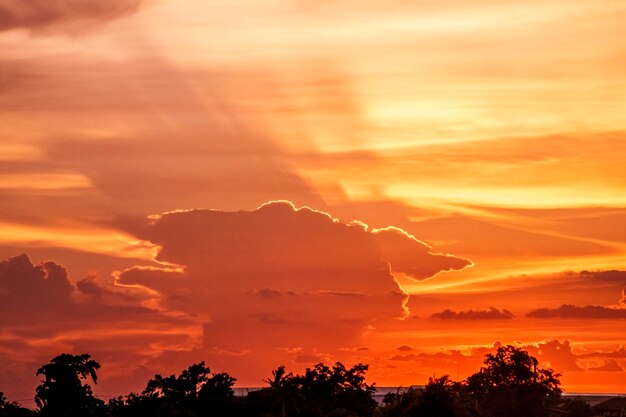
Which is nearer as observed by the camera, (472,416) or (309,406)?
(472,416)

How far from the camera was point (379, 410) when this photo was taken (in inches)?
5719

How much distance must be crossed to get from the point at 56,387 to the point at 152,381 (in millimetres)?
11712

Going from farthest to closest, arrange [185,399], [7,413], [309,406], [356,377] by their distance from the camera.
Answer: [356,377] < [309,406] < [185,399] < [7,413]

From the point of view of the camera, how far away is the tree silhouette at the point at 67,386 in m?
135

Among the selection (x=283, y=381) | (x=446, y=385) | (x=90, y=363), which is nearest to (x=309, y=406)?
(x=283, y=381)

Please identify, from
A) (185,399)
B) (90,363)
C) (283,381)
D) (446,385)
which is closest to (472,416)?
(446,385)

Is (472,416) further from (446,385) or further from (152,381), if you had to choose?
(152,381)

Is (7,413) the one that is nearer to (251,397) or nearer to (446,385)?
(251,397)

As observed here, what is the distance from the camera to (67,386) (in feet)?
446

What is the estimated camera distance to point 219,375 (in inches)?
5595

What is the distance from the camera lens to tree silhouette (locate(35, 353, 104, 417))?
135 meters

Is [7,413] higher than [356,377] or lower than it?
lower

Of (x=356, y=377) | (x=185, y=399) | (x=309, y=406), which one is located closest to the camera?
(x=185, y=399)

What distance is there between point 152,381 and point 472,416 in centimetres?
3450
